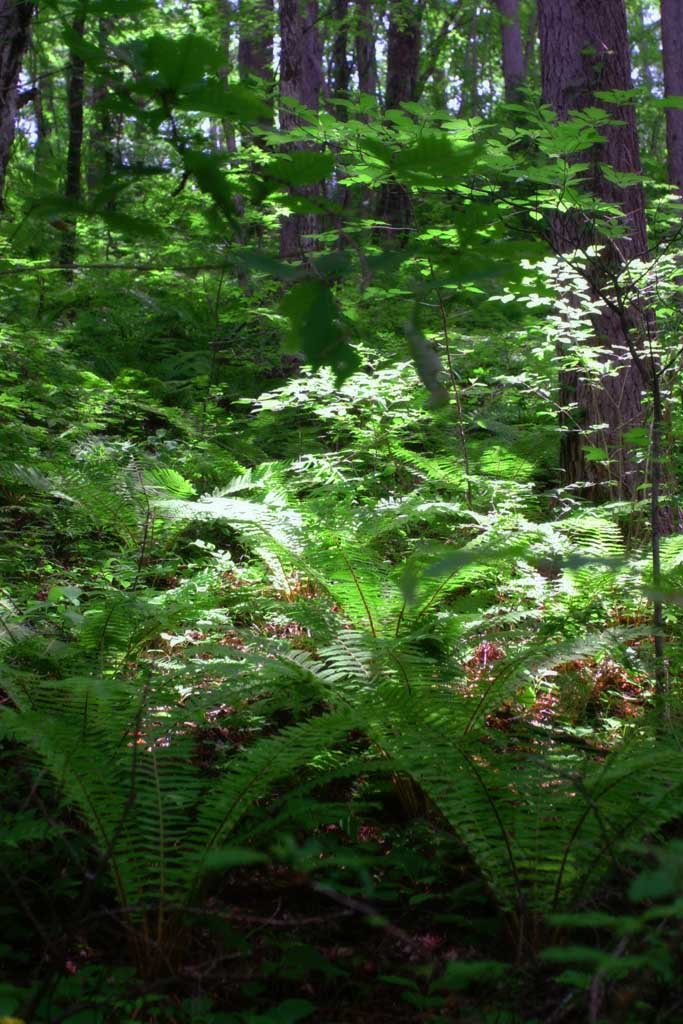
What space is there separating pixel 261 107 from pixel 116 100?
0.22 m

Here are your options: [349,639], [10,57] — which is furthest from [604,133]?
[349,639]

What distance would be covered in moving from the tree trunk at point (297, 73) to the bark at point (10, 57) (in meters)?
3.95

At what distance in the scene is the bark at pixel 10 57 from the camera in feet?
9.65

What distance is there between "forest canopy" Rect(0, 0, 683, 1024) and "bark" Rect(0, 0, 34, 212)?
0.7 inches

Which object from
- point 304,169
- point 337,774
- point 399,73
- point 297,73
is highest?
point 399,73

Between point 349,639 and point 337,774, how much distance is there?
1.65 ft

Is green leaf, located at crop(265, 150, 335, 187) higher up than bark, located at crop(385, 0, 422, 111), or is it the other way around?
bark, located at crop(385, 0, 422, 111)

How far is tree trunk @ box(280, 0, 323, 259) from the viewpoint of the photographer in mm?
7328

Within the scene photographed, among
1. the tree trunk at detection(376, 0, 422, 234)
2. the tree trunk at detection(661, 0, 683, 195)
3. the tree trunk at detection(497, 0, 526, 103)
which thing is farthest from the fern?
the tree trunk at detection(497, 0, 526, 103)

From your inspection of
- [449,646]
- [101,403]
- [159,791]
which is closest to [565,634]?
[449,646]

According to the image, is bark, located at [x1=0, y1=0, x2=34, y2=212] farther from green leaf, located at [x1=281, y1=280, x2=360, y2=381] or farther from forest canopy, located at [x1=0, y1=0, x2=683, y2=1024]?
green leaf, located at [x1=281, y1=280, x2=360, y2=381]

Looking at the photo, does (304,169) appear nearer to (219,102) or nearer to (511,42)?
(219,102)

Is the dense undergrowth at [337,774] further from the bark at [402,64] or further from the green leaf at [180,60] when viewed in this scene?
the bark at [402,64]

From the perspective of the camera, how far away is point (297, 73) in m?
7.45
